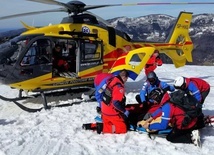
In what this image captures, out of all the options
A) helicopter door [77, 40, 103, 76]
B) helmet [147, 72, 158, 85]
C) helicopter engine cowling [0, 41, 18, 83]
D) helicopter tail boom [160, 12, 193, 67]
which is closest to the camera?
helmet [147, 72, 158, 85]

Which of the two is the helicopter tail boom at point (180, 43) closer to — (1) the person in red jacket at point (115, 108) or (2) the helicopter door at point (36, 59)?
(2) the helicopter door at point (36, 59)

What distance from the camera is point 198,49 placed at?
90.4 metres

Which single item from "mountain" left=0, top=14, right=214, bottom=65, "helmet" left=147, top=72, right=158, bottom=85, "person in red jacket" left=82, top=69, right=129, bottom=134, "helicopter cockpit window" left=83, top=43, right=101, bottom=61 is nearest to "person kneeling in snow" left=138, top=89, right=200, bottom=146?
"person in red jacket" left=82, top=69, right=129, bottom=134

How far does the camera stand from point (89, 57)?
353 inches

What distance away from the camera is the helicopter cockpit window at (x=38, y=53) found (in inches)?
313

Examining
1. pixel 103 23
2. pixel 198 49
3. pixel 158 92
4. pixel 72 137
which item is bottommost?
pixel 198 49

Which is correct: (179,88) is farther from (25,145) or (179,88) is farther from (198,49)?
(198,49)

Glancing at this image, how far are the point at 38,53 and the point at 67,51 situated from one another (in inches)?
42.9

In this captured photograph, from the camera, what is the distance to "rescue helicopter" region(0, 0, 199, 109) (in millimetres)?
7895

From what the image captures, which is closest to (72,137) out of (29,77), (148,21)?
(29,77)

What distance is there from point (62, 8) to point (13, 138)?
15.9 ft

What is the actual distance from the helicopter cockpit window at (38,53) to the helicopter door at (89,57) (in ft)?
3.02

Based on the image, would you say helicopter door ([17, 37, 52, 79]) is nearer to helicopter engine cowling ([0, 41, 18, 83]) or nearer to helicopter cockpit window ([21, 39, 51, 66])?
helicopter cockpit window ([21, 39, 51, 66])

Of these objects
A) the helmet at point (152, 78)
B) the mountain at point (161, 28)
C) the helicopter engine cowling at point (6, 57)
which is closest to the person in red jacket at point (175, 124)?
the helmet at point (152, 78)
